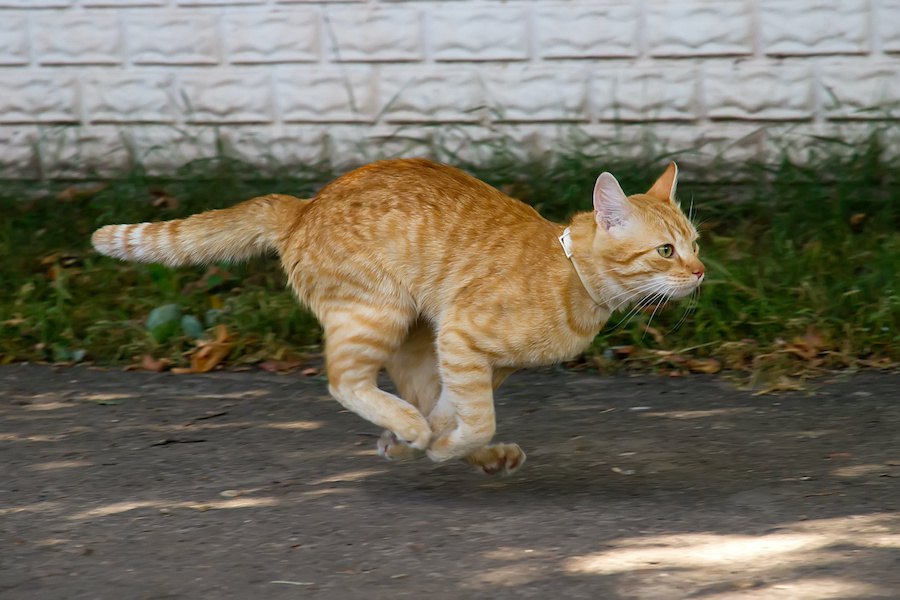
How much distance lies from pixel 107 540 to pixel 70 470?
2.99 ft

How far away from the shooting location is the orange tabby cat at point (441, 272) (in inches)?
181

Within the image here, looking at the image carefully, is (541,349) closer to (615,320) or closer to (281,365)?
(615,320)

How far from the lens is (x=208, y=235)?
5.19 meters

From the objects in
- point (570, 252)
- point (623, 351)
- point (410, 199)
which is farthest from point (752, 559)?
point (623, 351)

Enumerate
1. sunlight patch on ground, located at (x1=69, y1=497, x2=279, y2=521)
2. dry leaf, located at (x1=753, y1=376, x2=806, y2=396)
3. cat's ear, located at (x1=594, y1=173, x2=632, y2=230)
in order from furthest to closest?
dry leaf, located at (x1=753, y1=376, x2=806, y2=396), sunlight patch on ground, located at (x1=69, y1=497, x2=279, y2=521), cat's ear, located at (x1=594, y1=173, x2=632, y2=230)

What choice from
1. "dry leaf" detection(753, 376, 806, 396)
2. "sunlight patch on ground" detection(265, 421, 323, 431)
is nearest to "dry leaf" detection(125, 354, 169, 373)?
"sunlight patch on ground" detection(265, 421, 323, 431)

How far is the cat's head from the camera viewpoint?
455cm

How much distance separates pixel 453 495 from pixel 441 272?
0.87m

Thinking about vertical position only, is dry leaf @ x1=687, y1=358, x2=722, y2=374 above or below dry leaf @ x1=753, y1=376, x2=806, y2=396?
above

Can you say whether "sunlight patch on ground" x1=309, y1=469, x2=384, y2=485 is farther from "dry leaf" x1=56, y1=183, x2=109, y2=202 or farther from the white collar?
"dry leaf" x1=56, y1=183, x2=109, y2=202

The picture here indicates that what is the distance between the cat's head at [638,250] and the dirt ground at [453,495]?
799mm

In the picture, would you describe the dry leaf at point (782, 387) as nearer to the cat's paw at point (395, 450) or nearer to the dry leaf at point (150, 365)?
the cat's paw at point (395, 450)

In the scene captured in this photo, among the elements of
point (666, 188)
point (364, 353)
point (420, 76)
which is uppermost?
point (420, 76)

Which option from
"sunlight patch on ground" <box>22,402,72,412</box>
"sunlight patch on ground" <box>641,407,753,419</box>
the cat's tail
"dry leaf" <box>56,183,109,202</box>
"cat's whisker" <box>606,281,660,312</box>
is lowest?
"sunlight patch on ground" <box>641,407,753,419</box>
